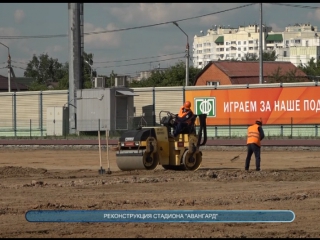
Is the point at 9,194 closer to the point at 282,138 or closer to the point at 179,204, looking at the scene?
the point at 179,204

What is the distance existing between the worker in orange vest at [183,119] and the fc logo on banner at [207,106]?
27011mm

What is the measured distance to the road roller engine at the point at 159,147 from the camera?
22.1 m

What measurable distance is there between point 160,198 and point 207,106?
33.4 metres

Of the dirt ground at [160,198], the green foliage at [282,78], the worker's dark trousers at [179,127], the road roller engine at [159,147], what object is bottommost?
the dirt ground at [160,198]

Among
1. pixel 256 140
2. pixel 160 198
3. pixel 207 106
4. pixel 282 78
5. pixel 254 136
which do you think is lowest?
pixel 160 198

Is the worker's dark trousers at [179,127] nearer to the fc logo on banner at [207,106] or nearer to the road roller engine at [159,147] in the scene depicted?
the road roller engine at [159,147]

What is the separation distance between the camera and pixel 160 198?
53.8 ft

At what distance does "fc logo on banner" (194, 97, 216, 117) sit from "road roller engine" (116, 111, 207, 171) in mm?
26614

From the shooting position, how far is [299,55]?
16850 cm

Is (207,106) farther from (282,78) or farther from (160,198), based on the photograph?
(160,198)

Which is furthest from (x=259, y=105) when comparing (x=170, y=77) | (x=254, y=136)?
(x=170, y=77)
